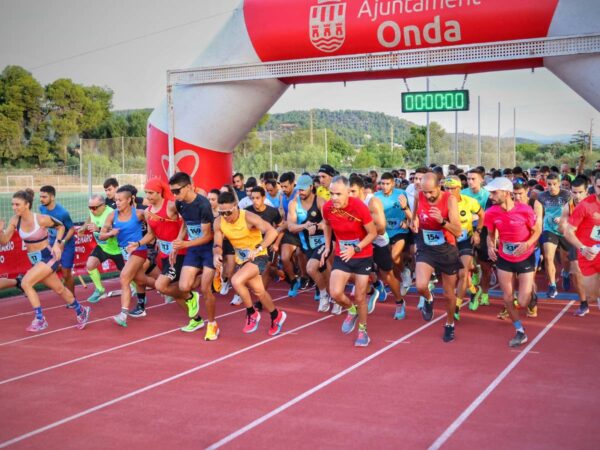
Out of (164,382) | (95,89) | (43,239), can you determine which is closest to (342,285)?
(164,382)

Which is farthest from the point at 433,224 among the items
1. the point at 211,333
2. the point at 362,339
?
the point at 211,333

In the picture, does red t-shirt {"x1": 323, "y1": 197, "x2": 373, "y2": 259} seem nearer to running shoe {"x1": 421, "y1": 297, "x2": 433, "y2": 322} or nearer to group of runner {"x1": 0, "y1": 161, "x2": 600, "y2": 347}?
group of runner {"x1": 0, "y1": 161, "x2": 600, "y2": 347}

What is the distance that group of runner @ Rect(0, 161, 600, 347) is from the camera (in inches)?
344

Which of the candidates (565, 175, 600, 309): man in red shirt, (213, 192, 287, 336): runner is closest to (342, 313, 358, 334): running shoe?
(213, 192, 287, 336): runner

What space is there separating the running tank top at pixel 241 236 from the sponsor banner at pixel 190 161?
6.96 metres

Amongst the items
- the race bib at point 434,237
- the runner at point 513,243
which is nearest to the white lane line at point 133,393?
the race bib at point 434,237

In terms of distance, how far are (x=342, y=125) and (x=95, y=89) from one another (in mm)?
67329

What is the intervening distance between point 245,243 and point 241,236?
0.36 feet

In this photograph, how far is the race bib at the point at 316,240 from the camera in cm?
1110

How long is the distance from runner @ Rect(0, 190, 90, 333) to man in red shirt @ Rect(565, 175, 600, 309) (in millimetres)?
6531

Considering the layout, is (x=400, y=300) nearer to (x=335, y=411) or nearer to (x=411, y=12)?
(x=335, y=411)

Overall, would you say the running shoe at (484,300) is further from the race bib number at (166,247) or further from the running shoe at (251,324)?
the race bib number at (166,247)

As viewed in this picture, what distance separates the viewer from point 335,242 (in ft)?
31.6

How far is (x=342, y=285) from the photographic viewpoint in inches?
355
